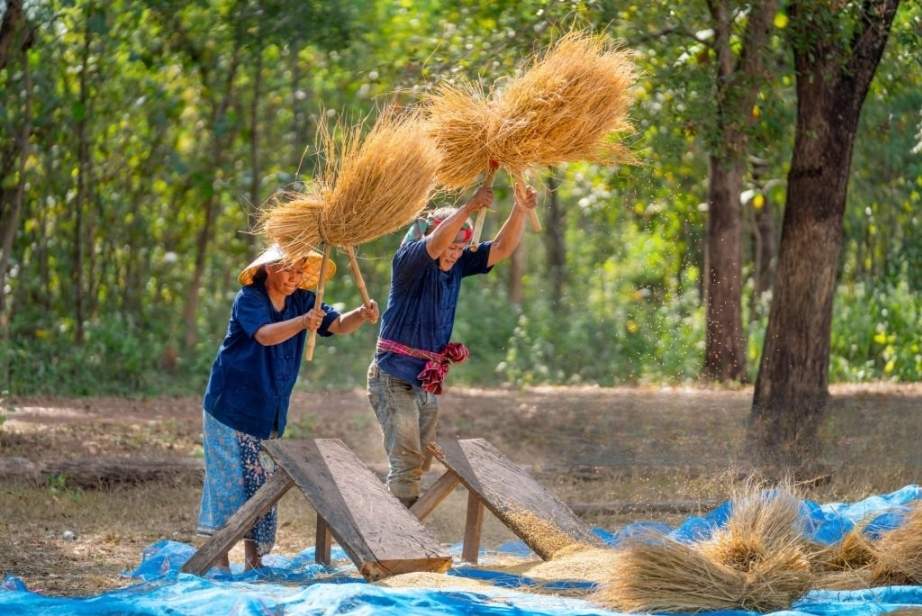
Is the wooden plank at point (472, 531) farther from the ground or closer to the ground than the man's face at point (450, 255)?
closer to the ground

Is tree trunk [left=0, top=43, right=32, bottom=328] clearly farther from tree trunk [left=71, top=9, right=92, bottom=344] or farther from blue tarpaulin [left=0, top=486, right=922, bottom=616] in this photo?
blue tarpaulin [left=0, top=486, right=922, bottom=616]

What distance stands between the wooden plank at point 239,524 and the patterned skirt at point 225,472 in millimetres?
208

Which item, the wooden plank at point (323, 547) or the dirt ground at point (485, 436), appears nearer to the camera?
the wooden plank at point (323, 547)

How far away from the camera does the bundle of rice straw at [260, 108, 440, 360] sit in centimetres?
505

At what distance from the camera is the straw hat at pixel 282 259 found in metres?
5.12

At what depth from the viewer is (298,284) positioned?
527 centimetres

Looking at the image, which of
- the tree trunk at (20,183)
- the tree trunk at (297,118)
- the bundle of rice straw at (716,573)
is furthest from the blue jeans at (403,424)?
the tree trunk at (297,118)

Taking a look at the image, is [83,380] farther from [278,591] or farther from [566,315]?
[278,591]

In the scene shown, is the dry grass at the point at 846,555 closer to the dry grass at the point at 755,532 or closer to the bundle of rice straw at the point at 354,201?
the dry grass at the point at 755,532

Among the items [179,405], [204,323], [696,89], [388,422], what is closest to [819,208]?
[696,89]

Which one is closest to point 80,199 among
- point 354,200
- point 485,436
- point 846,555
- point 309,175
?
point 309,175

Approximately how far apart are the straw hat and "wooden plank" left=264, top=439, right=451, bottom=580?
23.8 inches

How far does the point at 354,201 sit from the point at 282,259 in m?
0.34

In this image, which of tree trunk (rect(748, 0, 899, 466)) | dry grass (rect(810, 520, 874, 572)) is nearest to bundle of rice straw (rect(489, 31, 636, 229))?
dry grass (rect(810, 520, 874, 572))
